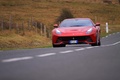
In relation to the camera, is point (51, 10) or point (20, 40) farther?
point (51, 10)

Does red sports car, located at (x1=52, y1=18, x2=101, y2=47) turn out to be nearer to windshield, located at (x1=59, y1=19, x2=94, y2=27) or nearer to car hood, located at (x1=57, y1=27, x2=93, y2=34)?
car hood, located at (x1=57, y1=27, x2=93, y2=34)

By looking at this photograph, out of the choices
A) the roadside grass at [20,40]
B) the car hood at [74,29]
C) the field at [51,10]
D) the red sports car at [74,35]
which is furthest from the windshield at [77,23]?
the field at [51,10]

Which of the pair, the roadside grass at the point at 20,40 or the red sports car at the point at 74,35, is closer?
the red sports car at the point at 74,35

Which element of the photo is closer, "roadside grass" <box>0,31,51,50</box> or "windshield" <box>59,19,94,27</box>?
"windshield" <box>59,19,94,27</box>

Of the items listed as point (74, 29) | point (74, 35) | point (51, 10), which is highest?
point (51, 10)

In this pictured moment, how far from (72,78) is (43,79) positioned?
44 cm

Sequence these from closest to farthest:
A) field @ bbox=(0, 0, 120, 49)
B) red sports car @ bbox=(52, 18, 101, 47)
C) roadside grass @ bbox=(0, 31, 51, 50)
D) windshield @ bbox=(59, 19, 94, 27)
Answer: red sports car @ bbox=(52, 18, 101, 47), windshield @ bbox=(59, 19, 94, 27), roadside grass @ bbox=(0, 31, 51, 50), field @ bbox=(0, 0, 120, 49)

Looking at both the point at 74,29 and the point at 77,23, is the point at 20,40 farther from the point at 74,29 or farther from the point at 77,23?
the point at 74,29

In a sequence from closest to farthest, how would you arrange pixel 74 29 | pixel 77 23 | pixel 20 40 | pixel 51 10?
pixel 74 29, pixel 77 23, pixel 20 40, pixel 51 10

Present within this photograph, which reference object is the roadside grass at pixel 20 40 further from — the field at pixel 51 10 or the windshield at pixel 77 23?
the field at pixel 51 10

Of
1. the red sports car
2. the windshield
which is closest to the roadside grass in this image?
the windshield

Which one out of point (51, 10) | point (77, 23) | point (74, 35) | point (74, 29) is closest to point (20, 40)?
point (77, 23)

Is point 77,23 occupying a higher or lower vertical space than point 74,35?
higher

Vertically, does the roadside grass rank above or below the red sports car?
below
